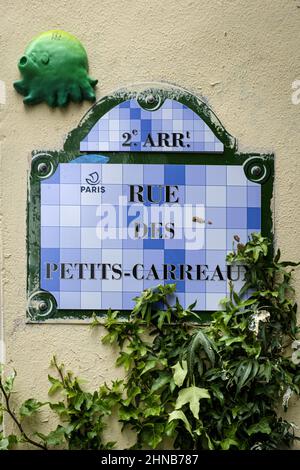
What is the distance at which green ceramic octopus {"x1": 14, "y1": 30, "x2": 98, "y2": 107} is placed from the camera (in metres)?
2.70

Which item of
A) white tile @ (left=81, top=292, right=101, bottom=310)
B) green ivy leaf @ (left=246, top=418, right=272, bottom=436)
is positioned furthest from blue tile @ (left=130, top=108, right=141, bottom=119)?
green ivy leaf @ (left=246, top=418, right=272, bottom=436)

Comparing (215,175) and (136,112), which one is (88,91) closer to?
(136,112)

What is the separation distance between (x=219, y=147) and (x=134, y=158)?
1.43 feet

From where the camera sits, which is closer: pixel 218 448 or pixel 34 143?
pixel 218 448

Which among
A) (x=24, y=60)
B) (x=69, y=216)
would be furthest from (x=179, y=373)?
(x=24, y=60)

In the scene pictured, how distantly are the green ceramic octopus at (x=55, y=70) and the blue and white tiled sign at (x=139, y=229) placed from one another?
369 millimetres

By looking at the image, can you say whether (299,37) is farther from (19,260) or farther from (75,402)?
(75,402)

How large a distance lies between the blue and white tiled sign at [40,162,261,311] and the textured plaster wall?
0.55 ft

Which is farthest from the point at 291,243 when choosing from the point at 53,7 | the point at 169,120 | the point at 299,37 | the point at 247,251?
the point at 53,7

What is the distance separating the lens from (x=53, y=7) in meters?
2.78

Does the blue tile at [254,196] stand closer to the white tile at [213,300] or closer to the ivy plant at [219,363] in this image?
the ivy plant at [219,363]

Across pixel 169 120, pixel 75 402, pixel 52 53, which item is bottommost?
pixel 75 402

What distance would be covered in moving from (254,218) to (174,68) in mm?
872

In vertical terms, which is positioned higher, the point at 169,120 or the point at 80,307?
the point at 169,120
